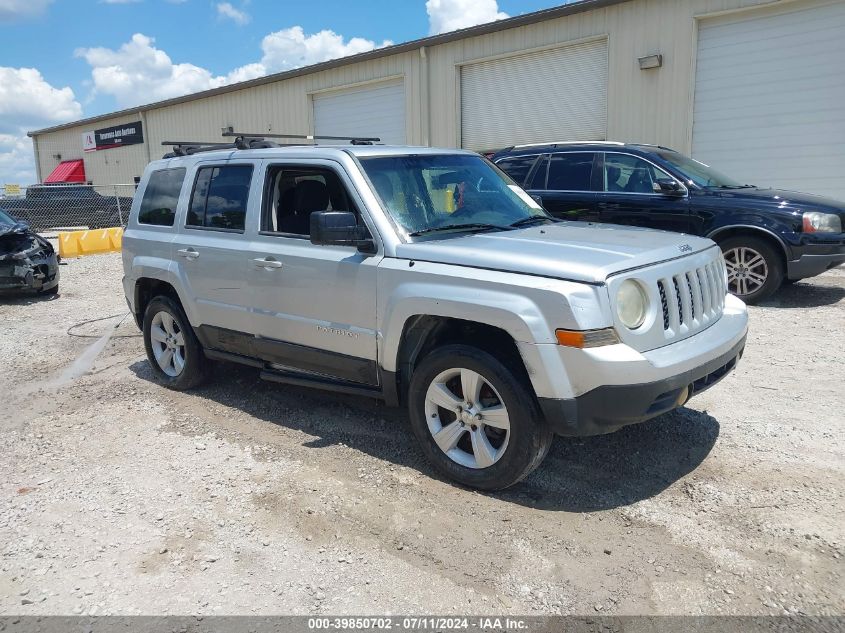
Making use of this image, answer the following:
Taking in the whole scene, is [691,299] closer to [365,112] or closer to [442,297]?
[442,297]

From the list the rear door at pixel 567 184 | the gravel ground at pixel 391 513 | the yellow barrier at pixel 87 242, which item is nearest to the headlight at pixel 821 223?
the rear door at pixel 567 184

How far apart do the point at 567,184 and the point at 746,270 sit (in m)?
2.45

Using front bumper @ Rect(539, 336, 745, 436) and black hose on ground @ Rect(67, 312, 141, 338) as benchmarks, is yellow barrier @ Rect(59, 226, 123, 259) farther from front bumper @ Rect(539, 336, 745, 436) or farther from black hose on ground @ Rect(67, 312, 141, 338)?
front bumper @ Rect(539, 336, 745, 436)

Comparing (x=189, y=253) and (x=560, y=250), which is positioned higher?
(x=560, y=250)

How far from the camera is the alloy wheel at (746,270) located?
8094 mm

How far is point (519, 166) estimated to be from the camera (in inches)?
368

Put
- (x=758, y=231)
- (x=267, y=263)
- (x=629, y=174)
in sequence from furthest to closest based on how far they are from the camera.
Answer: (x=629, y=174) → (x=758, y=231) → (x=267, y=263)

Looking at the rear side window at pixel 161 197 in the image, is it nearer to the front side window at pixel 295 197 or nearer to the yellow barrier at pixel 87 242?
the front side window at pixel 295 197

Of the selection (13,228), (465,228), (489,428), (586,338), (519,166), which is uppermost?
(519,166)

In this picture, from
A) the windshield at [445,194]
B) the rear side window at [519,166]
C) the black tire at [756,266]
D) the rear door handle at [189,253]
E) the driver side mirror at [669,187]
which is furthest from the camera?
the rear side window at [519,166]

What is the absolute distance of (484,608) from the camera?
9.25 feet

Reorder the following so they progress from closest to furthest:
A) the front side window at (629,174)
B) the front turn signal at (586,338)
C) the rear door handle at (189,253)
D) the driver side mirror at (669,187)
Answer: the front turn signal at (586,338)
the rear door handle at (189,253)
the driver side mirror at (669,187)
the front side window at (629,174)

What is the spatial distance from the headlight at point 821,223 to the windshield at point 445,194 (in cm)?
445

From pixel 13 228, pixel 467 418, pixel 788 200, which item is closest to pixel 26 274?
pixel 13 228
